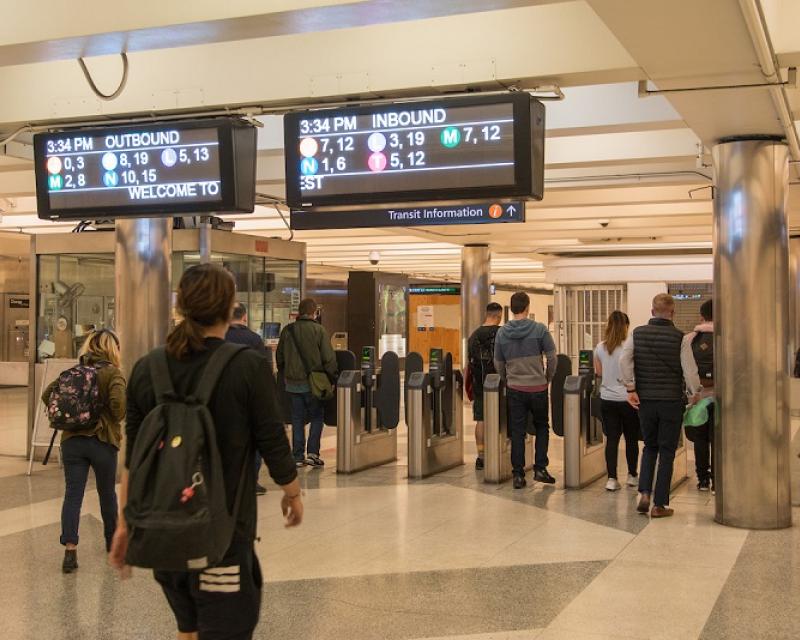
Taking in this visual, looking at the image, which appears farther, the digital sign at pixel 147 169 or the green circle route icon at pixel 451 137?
the digital sign at pixel 147 169

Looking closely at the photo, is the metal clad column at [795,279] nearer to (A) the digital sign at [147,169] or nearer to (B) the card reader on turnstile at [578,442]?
(B) the card reader on turnstile at [578,442]

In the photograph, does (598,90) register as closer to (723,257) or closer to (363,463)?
(723,257)

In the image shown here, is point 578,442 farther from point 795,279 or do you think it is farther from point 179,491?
point 795,279

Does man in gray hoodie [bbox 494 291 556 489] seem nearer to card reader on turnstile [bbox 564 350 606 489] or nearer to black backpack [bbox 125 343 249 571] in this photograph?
card reader on turnstile [bbox 564 350 606 489]

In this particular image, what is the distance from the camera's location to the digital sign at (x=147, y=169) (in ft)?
20.5

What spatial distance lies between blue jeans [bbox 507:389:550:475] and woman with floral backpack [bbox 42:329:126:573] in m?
3.87

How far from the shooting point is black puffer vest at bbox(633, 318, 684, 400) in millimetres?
7445

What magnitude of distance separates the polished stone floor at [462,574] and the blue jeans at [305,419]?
1.59m

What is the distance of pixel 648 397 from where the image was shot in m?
7.54

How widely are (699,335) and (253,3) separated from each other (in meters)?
5.21

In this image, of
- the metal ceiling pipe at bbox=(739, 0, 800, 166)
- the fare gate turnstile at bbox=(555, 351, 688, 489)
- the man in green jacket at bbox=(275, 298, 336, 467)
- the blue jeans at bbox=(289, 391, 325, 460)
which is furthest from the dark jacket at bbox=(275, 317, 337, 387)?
the metal ceiling pipe at bbox=(739, 0, 800, 166)

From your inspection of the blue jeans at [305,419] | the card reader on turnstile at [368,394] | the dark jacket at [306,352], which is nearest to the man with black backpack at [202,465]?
the dark jacket at [306,352]

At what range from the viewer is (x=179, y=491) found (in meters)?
2.92

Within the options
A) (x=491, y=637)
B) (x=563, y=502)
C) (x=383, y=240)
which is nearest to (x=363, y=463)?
(x=563, y=502)
